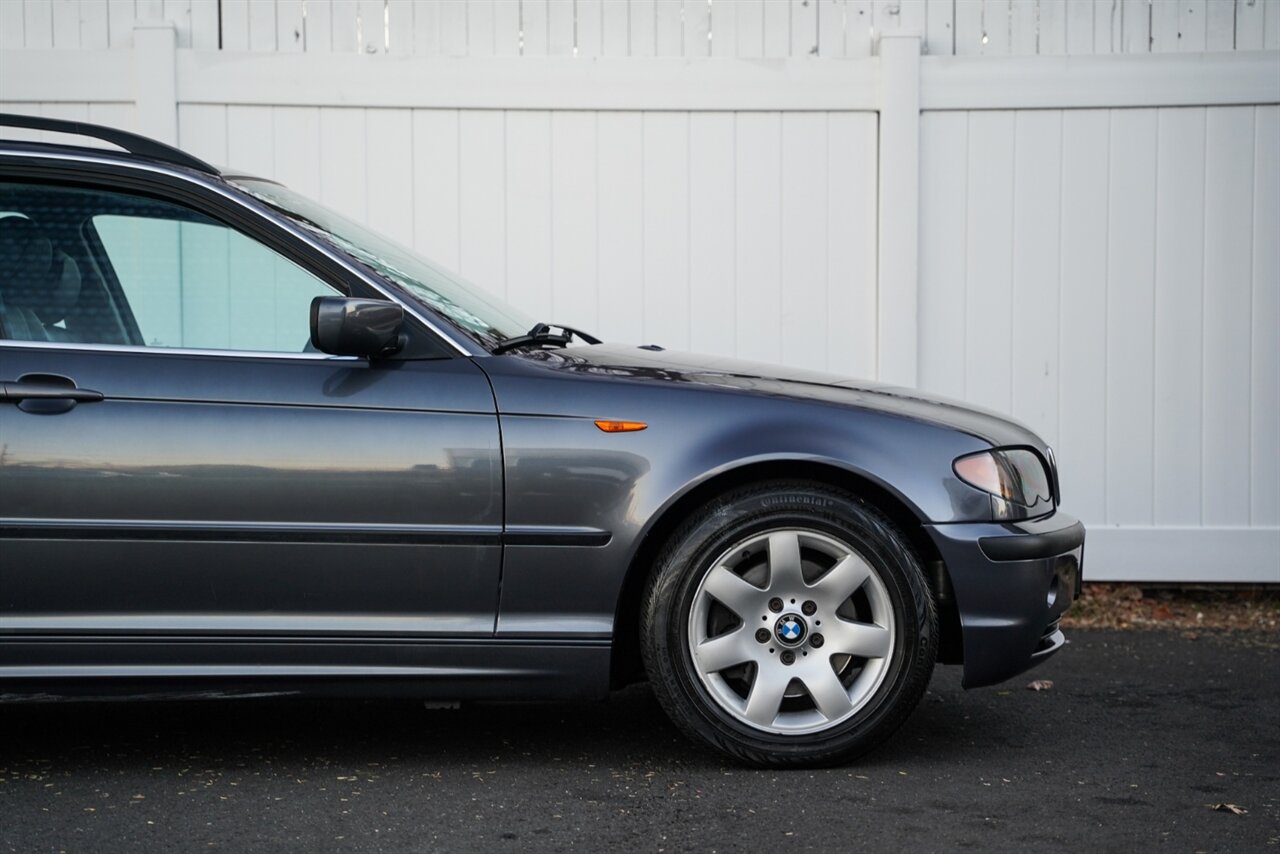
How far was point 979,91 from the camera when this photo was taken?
6676 mm

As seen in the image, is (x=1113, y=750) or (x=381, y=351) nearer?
(x=381, y=351)

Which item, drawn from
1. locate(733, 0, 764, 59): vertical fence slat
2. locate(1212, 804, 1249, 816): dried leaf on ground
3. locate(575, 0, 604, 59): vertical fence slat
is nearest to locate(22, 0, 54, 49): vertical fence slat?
locate(575, 0, 604, 59): vertical fence slat

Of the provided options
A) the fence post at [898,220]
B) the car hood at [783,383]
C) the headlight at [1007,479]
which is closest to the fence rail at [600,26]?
the fence post at [898,220]

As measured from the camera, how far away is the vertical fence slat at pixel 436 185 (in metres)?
6.70

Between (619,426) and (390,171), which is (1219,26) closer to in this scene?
(390,171)

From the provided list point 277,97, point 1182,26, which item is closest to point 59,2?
point 277,97

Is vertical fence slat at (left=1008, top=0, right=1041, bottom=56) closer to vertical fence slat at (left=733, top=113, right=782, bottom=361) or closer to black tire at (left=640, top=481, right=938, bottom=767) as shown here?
vertical fence slat at (left=733, top=113, right=782, bottom=361)

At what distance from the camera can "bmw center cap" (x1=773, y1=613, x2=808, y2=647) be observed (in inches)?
157

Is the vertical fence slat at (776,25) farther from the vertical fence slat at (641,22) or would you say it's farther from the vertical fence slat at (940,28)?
the vertical fence slat at (940,28)

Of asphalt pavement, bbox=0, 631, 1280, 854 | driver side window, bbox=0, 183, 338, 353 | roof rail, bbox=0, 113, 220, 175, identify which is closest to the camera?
asphalt pavement, bbox=0, 631, 1280, 854

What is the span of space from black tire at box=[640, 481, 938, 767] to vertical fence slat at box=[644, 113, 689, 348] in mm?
2792

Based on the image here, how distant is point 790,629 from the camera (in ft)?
13.1

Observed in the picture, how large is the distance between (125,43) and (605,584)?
13.3 feet

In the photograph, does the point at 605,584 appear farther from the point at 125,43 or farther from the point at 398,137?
the point at 125,43
